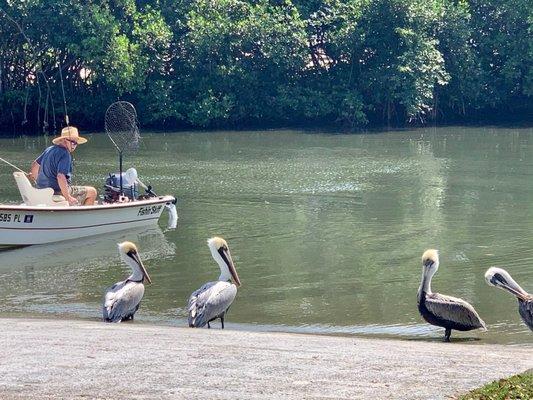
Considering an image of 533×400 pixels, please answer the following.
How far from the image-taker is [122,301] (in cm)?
1291

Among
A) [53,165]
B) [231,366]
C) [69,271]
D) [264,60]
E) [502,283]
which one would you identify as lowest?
[69,271]

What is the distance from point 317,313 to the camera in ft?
46.9

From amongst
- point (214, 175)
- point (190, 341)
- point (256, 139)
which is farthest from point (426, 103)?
point (190, 341)

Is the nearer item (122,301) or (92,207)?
(122,301)

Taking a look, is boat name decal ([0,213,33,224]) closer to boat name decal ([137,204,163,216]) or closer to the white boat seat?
the white boat seat

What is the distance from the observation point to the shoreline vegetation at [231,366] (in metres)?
8.60

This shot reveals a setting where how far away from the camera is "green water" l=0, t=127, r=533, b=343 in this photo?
47.6 feet

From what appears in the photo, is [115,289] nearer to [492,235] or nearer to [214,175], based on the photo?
[492,235]

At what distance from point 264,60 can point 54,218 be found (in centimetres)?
2339

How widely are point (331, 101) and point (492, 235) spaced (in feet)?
72.5

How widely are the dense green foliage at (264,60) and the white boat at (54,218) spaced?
18.7 meters

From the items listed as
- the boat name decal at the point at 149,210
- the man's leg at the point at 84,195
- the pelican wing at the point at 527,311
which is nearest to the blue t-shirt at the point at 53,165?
the man's leg at the point at 84,195

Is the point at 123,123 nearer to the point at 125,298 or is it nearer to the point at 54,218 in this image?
the point at 54,218

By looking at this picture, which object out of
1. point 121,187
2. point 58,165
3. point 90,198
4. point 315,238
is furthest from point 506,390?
point 121,187
